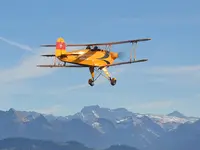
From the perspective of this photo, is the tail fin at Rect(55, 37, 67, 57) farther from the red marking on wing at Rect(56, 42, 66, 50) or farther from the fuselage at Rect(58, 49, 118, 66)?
the fuselage at Rect(58, 49, 118, 66)

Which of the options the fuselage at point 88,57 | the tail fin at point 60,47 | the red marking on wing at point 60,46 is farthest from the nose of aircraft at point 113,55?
the red marking on wing at point 60,46

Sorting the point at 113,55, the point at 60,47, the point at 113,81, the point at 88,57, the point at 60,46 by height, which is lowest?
the point at 113,81

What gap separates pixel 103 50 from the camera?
10356cm

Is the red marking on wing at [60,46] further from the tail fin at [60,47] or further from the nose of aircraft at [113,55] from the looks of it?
the nose of aircraft at [113,55]

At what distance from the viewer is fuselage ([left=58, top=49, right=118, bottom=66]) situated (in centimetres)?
9425

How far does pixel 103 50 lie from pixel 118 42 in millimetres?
4167

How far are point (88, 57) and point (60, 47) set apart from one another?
651 cm

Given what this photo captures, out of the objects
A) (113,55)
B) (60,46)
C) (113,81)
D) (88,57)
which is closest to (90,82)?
(113,81)

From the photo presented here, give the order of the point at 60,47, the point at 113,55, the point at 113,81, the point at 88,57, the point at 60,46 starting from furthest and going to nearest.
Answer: the point at 113,55 → the point at 88,57 → the point at 113,81 → the point at 60,46 → the point at 60,47

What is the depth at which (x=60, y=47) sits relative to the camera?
9588cm

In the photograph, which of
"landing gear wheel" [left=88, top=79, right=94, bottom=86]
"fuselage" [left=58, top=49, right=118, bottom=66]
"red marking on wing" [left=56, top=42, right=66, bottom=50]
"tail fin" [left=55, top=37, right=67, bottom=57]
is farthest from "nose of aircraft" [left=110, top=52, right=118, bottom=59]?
"red marking on wing" [left=56, top=42, right=66, bottom=50]

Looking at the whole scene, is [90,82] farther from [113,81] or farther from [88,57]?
[88,57]

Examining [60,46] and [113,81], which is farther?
[113,81]

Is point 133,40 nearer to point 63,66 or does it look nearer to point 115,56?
point 115,56
